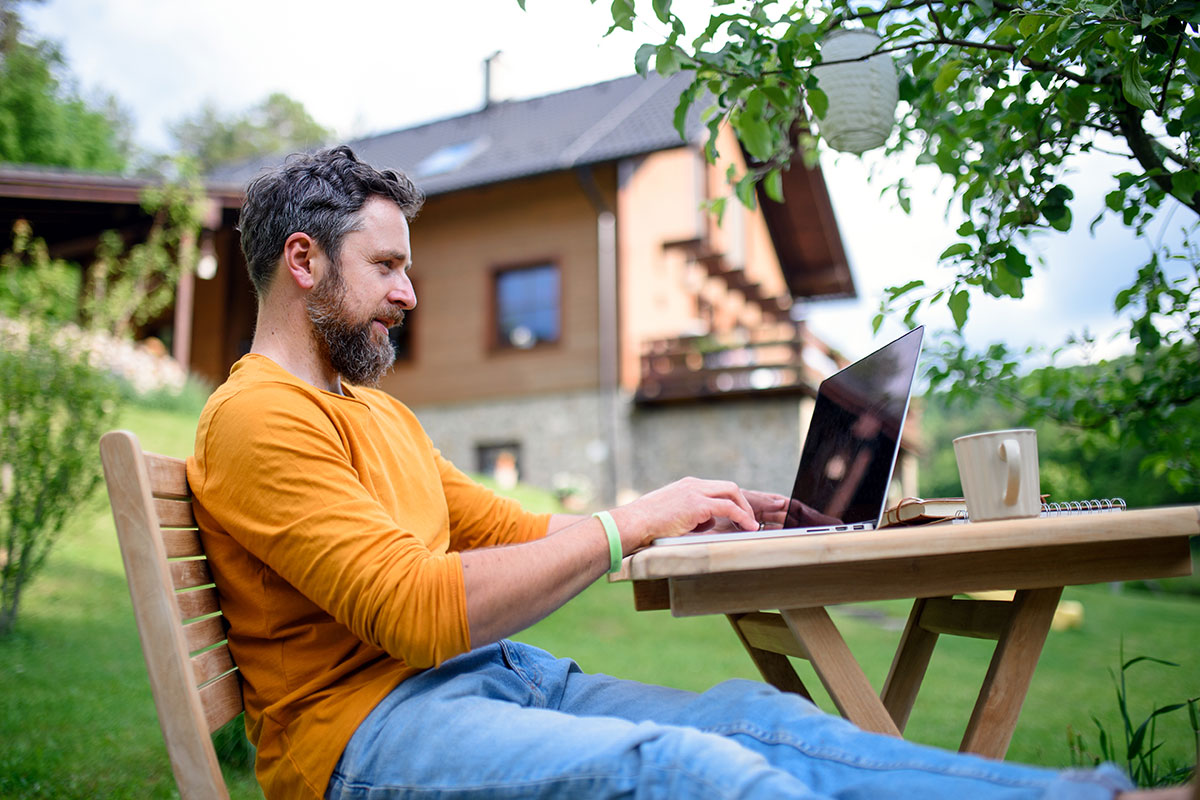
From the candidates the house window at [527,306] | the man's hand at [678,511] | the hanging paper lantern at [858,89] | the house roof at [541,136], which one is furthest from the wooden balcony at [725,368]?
the man's hand at [678,511]

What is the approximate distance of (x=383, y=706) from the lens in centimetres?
130

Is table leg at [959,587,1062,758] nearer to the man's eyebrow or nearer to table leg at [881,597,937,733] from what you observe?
table leg at [881,597,937,733]

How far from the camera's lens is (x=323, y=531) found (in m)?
1.27

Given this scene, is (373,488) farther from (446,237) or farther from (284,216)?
(446,237)

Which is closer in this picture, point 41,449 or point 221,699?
point 221,699

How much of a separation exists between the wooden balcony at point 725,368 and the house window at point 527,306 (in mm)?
1443

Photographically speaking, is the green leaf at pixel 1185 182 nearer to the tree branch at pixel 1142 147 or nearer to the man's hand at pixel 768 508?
the tree branch at pixel 1142 147

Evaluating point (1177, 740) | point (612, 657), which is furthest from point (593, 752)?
point (612, 657)

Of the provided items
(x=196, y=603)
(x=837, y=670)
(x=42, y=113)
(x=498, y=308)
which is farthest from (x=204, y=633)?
(x=42, y=113)

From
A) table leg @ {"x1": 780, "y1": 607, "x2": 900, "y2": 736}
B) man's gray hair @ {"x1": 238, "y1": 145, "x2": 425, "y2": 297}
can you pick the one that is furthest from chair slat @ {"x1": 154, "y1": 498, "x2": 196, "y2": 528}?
table leg @ {"x1": 780, "y1": 607, "x2": 900, "y2": 736}

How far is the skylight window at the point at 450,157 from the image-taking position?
13516 mm

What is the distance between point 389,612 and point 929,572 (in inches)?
29.3

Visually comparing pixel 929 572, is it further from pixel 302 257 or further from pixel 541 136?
pixel 541 136

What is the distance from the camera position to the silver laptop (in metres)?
1.36
